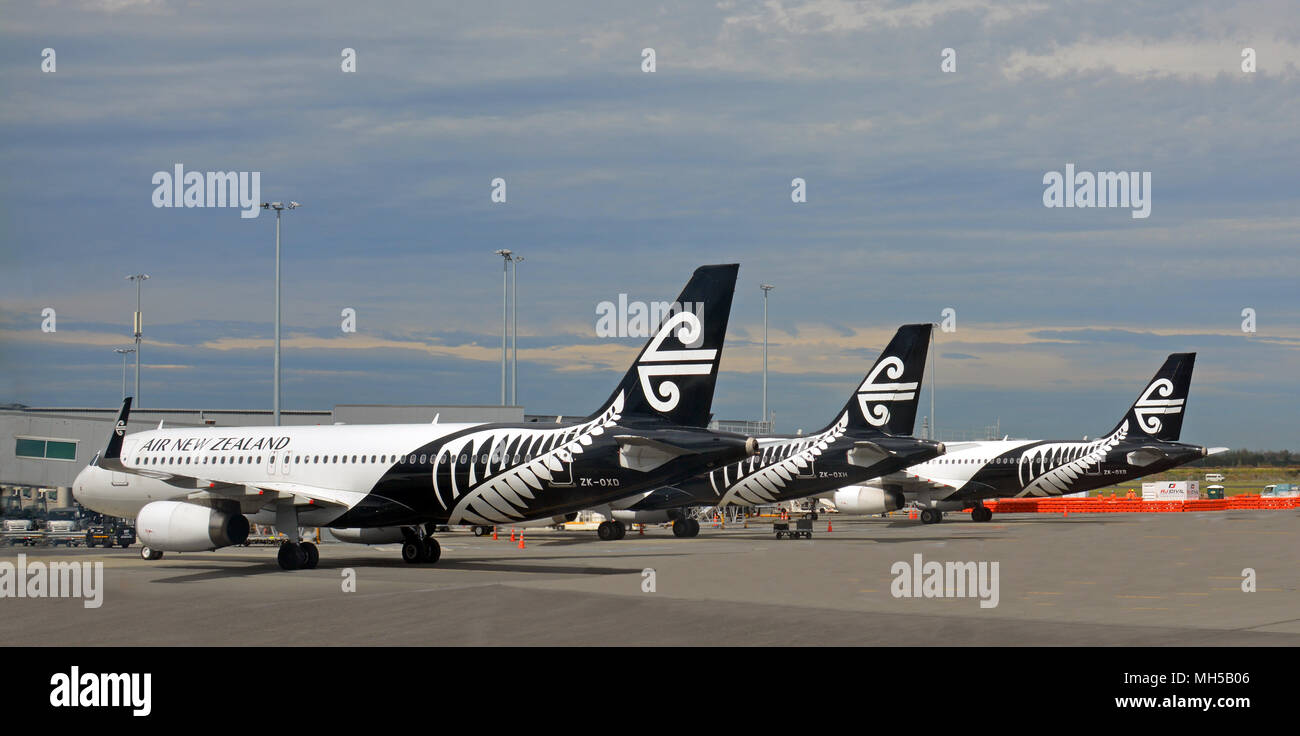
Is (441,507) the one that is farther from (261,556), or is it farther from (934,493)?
Answer: (934,493)

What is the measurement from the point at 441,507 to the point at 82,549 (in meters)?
19.8

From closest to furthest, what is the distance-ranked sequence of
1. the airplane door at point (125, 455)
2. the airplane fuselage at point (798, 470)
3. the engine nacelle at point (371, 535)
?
the engine nacelle at point (371, 535)
the airplane door at point (125, 455)
the airplane fuselage at point (798, 470)

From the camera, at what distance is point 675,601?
73.0 ft

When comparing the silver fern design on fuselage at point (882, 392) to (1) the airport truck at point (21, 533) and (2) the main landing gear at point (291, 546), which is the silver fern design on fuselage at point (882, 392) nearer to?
(2) the main landing gear at point (291, 546)

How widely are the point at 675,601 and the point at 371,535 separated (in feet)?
46.3

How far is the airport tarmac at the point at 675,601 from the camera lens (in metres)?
17.5

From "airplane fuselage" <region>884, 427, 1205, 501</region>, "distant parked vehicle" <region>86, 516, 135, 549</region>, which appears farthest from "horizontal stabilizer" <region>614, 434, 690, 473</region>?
"airplane fuselage" <region>884, 427, 1205, 501</region>

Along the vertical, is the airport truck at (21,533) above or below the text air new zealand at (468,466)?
below

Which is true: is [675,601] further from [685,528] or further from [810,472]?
[685,528]

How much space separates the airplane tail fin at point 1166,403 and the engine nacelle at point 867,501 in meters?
15.1

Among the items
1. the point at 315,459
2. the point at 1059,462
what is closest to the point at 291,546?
the point at 315,459

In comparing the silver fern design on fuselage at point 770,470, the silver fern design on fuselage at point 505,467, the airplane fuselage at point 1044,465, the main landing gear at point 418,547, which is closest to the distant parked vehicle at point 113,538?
the main landing gear at point 418,547

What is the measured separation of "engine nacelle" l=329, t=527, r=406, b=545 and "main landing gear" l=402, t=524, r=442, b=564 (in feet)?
0.73
